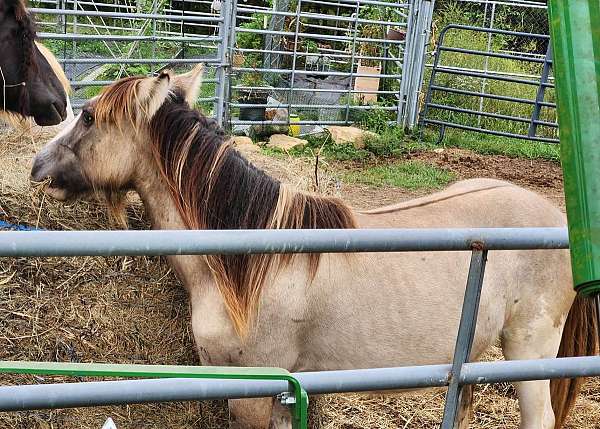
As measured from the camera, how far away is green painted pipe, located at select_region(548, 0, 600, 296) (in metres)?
0.54

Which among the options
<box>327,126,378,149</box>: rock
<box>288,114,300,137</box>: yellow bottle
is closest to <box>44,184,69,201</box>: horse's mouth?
<box>327,126,378,149</box>: rock

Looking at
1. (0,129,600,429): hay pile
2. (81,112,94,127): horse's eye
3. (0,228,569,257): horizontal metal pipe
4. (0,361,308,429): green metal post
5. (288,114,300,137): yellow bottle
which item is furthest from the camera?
(288,114,300,137): yellow bottle

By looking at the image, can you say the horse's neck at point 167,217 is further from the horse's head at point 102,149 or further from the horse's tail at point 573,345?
the horse's tail at point 573,345

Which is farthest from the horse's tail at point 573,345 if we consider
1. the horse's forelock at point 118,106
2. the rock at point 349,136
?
the rock at point 349,136

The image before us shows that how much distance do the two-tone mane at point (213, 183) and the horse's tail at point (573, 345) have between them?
1189mm

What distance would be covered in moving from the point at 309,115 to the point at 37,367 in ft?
34.3

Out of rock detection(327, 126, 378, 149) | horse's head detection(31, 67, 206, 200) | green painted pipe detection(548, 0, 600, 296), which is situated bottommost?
rock detection(327, 126, 378, 149)

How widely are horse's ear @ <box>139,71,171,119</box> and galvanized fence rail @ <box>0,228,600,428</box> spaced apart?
1.78 m

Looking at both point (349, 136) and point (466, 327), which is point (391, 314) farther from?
point (349, 136)

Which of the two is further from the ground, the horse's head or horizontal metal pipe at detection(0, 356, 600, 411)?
the horse's head

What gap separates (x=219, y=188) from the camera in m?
3.22

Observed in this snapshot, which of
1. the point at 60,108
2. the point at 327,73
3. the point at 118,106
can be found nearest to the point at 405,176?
the point at 327,73

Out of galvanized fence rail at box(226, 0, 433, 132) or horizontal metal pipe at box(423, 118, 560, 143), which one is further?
horizontal metal pipe at box(423, 118, 560, 143)

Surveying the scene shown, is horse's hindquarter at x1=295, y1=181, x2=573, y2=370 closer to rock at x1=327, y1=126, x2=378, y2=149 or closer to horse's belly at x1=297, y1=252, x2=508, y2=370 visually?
horse's belly at x1=297, y1=252, x2=508, y2=370
